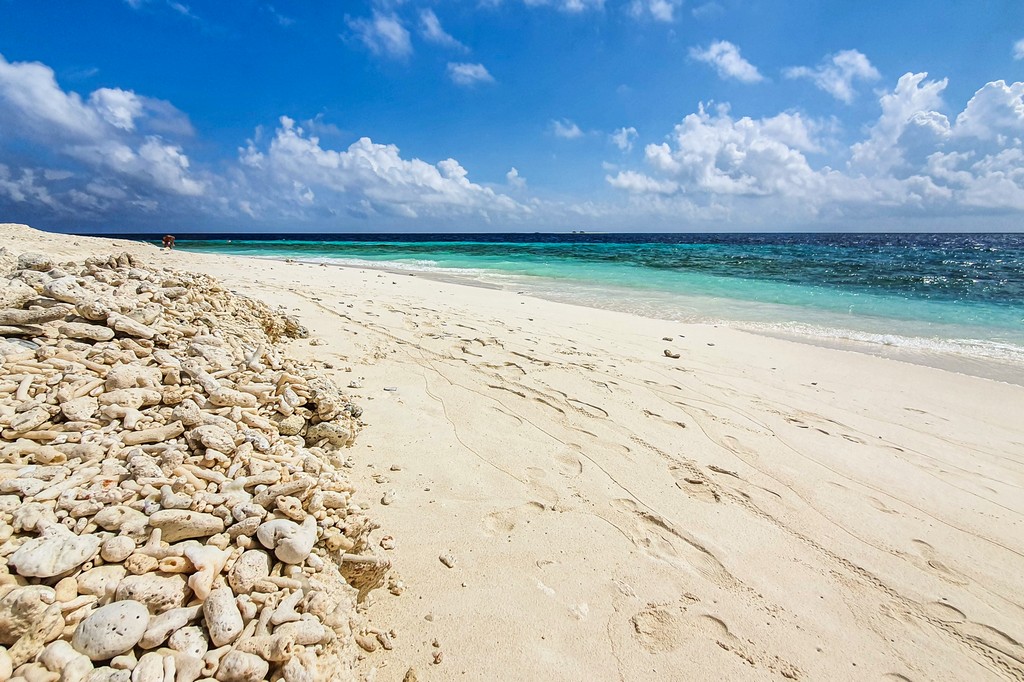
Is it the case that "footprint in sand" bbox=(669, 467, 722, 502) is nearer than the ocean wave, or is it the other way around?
"footprint in sand" bbox=(669, 467, 722, 502)

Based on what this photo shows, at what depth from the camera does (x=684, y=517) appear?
2.83m

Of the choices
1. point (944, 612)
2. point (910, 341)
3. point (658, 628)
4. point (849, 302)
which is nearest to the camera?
point (658, 628)

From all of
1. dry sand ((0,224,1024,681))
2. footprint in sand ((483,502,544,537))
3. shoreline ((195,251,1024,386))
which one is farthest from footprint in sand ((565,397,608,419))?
shoreline ((195,251,1024,386))

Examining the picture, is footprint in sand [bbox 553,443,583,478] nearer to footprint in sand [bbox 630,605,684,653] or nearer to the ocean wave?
footprint in sand [bbox 630,605,684,653]

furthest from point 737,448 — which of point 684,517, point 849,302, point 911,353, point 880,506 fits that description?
point 849,302

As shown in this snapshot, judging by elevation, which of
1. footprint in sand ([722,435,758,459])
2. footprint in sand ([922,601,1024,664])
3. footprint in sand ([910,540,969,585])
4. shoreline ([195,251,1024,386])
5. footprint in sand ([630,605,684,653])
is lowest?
footprint in sand ([922,601,1024,664])

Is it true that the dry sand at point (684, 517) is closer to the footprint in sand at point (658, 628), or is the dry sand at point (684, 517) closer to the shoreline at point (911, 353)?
the footprint in sand at point (658, 628)

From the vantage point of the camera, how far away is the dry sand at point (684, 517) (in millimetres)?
2018

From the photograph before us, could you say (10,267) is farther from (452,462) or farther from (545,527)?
(545,527)

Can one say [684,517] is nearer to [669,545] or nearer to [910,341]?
[669,545]

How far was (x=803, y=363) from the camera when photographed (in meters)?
6.19

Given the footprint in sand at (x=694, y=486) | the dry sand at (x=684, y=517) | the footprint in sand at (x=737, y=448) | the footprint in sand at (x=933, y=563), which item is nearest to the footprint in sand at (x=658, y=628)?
the dry sand at (x=684, y=517)

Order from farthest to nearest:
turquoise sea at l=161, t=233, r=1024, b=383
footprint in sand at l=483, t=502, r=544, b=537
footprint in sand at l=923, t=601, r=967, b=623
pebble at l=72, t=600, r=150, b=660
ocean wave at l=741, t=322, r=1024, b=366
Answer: turquoise sea at l=161, t=233, r=1024, b=383
ocean wave at l=741, t=322, r=1024, b=366
footprint in sand at l=483, t=502, r=544, b=537
footprint in sand at l=923, t=601, r=967, b=623
pebble at l=72, t=600, r=150, b=660

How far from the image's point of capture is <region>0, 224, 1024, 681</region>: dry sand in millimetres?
2018
